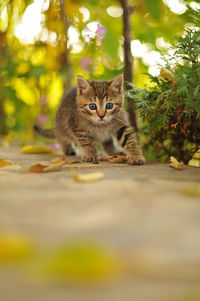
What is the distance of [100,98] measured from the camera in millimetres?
2865

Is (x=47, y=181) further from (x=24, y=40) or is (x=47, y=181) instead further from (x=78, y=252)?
(x=24, y=40)

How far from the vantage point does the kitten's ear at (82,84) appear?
2.91 meters

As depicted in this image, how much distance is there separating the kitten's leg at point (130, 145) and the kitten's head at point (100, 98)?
13 cm

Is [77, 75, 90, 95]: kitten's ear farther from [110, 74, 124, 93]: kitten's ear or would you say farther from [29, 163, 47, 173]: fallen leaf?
[29, 163, 47, 173]: fallen leaf

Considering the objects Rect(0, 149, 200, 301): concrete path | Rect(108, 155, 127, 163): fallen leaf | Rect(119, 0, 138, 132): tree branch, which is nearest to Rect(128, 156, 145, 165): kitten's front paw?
Rect(108, 155, 127, 163): fallen leaf

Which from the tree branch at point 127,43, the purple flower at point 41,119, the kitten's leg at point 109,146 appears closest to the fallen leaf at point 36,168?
the kitten's leg at point 109,146

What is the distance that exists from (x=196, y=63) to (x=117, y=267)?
150cm

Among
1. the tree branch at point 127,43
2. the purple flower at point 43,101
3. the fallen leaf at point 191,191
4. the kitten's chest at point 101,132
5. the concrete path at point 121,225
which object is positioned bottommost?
the concrete path at point 121,225

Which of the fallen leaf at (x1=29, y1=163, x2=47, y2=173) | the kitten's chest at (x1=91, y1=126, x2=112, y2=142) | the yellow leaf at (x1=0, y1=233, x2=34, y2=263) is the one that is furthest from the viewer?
the kitten's chest at (x1=91, y1=126, x2=112, y2=142)

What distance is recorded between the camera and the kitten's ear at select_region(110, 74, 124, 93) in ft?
9.47

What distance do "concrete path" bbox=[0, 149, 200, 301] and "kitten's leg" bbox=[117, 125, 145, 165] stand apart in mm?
620

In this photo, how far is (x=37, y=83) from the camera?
19.8 ft

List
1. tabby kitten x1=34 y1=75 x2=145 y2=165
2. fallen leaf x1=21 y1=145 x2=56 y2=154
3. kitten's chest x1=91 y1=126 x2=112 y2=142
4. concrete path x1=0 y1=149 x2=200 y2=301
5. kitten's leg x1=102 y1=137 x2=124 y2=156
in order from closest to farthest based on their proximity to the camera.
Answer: concrete path x1=0 y1=149 x2=200 y2=301, tabby kitten x1=34 y1=75 x2=145 y2=165, kitten's chest x1=91 y1=126 x2=112 y2=142, kitten's leg x1=102 y1=137 x2=124 y2=156, fallen leaf x1=21 y1=145 x2=56 y2=154

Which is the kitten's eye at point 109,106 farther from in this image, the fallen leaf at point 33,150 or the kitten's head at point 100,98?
the fallen leaf at point 33,150
